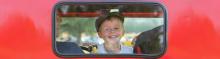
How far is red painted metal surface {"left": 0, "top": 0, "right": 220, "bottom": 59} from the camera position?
4.06 meters

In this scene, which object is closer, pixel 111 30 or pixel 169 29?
pixel 169 29

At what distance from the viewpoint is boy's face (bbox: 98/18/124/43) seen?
162 inches

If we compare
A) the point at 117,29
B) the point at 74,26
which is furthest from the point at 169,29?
the point at 74,26

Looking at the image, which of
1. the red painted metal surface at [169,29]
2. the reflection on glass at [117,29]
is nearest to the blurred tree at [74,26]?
the reflection on glass at [117,29]

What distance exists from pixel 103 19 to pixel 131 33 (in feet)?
0.70

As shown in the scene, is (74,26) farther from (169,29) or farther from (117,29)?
(169,29)

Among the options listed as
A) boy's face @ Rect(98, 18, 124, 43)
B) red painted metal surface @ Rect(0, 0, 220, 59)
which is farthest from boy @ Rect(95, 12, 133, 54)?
red painted metal surface @ Rect(0, 0, 220, 59)

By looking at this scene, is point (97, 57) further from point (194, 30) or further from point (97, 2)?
point (194, 30)

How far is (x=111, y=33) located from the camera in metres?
4.16

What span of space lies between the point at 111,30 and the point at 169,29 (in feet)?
1.30

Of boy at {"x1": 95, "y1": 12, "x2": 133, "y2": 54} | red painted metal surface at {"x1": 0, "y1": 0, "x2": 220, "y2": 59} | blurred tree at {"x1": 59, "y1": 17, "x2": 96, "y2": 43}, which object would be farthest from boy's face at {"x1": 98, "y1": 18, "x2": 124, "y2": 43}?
red painted metal surface at {"x1": 0, "y1": 0, "x2": 220, "y2": 59}

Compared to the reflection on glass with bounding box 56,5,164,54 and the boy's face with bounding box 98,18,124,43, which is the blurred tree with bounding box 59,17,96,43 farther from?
the boy's face with bounding box 98,18,124,43

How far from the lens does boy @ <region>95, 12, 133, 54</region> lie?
410 centimetres

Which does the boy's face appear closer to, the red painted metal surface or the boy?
the boy
